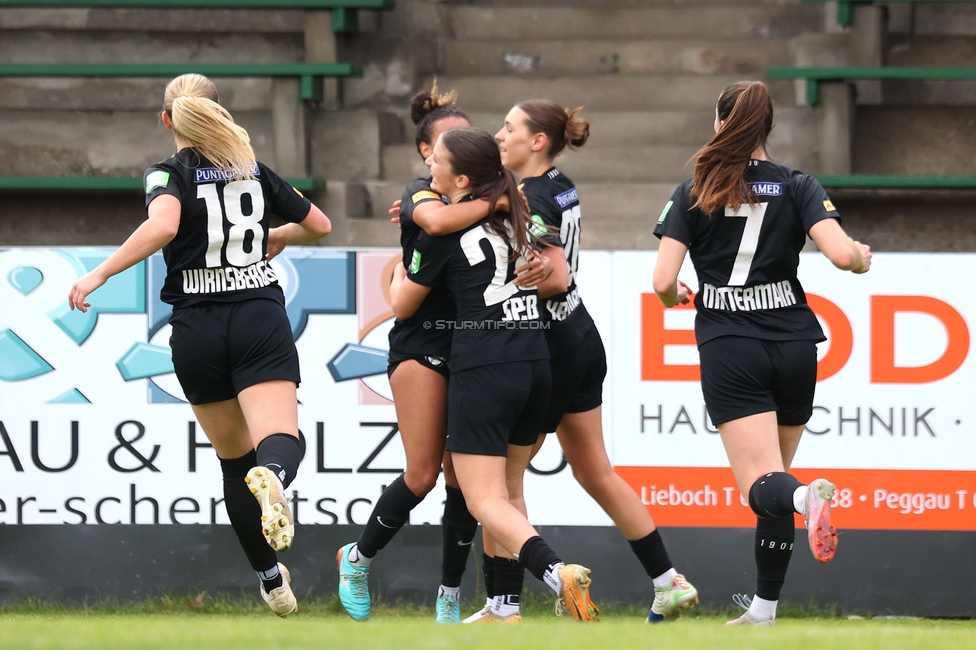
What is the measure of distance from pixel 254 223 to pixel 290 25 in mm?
5750

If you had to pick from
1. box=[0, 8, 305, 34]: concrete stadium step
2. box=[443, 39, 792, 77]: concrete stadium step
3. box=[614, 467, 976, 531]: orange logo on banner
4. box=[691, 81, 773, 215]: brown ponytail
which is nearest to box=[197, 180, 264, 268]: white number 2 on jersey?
box=[691, 81, 773, 215]: brown ponytail

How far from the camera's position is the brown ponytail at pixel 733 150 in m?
4.46

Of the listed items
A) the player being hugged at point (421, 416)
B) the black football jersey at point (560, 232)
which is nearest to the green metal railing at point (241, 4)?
the player being hugged at point (421, 416)

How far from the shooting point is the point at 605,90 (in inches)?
389

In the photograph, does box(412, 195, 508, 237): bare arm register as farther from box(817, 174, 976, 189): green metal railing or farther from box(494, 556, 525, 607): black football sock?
box(817, 174, 976, 189): green metal railing

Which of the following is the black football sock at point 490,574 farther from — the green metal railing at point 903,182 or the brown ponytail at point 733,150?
the green metal railing at point 903,182

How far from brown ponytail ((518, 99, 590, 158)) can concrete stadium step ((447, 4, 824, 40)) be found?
18.8 feet

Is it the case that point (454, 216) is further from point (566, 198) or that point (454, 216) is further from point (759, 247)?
point (759, 247)

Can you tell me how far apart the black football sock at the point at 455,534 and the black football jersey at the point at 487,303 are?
2.58 ft

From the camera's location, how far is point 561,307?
476 cm

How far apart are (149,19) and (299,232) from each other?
588cm

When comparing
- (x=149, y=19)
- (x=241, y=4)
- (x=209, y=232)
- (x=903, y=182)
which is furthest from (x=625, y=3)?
(x=209, y=232)

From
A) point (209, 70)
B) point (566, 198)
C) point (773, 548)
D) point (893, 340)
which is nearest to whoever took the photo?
point (773, 548)

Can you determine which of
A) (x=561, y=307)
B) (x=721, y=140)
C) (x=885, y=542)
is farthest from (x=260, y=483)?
(x=885, y=542)
